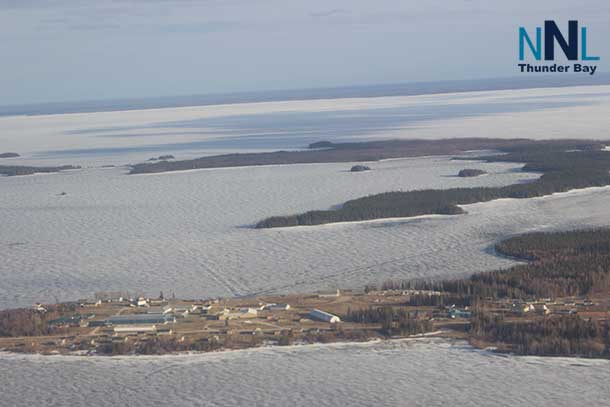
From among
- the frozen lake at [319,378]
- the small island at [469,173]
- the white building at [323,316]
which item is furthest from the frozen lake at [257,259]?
the white building at [323,316]

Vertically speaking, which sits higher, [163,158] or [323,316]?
[163,158]

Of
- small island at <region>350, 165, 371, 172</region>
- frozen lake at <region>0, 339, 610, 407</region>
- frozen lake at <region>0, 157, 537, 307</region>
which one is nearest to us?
frozen lake at <region>0, 339, 610, 407</region>

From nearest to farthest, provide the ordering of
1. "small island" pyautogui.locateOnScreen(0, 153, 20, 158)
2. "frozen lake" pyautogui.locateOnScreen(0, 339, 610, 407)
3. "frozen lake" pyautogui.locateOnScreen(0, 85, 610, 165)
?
"frozen lake" pyautogui.locateOnScreen(0, 339, 610, 407) < "frozen lake" pyautogui.locateOnScreen(0, 85, 610, 165) < "small island" pyautogui.locateOnScreen(0, 153, 20, 158)

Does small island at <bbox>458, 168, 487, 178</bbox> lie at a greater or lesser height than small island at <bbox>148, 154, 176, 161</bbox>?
lesser

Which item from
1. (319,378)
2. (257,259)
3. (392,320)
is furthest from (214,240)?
(319,378)

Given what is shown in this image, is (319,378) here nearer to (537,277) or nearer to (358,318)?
(358,318)

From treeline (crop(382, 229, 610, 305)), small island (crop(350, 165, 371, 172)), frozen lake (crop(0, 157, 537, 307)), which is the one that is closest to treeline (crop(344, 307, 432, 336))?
treeline (crop(382, 229, 610, 305))

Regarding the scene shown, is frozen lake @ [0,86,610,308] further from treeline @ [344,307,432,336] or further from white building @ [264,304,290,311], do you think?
treeline @ [344,307,432,336]
